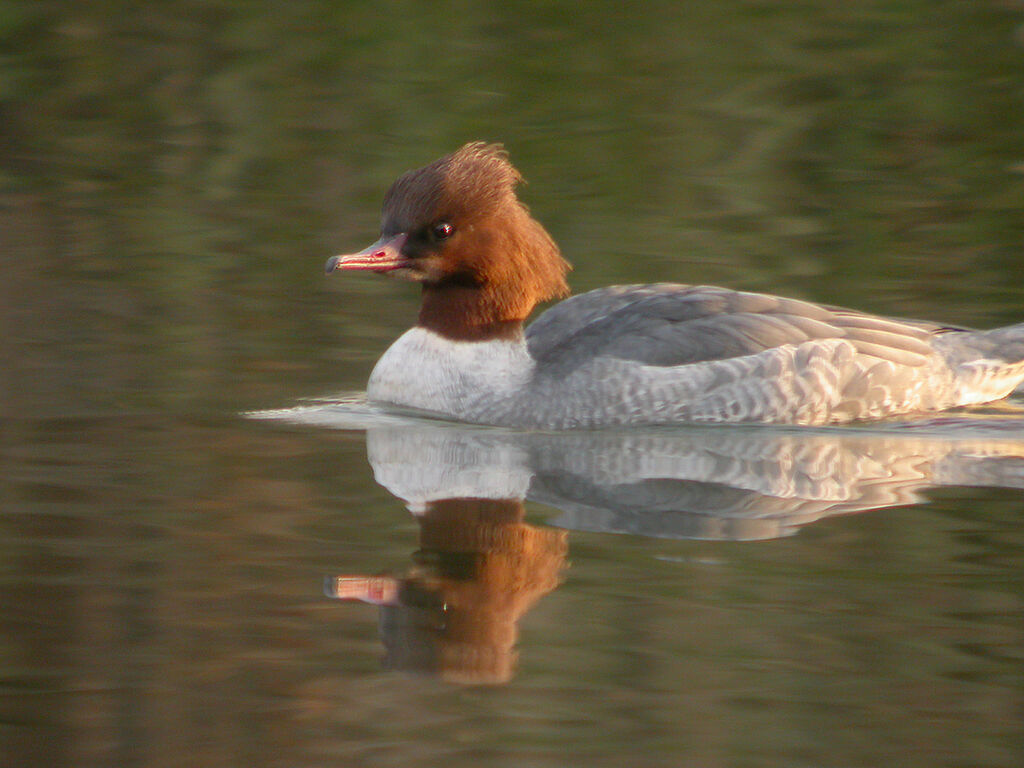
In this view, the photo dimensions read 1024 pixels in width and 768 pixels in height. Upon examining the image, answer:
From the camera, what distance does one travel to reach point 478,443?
288 inches

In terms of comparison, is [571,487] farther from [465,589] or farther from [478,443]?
[465,589]

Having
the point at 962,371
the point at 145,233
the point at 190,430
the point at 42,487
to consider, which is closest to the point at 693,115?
the point at 145,233

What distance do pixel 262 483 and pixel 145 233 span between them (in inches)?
203

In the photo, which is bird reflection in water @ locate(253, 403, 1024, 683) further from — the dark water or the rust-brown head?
the rust-brown head

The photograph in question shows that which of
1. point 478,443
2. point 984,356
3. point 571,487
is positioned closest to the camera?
point 571,487

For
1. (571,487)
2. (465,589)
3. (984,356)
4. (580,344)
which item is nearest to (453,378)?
(580,344)

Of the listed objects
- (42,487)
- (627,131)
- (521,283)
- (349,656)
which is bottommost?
(349,656)

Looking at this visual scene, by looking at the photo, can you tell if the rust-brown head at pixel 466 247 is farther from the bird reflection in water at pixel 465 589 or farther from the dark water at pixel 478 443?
the bird reflection in water at pixel 465 589

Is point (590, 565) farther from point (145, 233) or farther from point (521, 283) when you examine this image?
point (145, 233)

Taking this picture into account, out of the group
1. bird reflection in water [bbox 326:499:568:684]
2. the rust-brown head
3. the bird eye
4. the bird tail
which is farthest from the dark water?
the bird eye

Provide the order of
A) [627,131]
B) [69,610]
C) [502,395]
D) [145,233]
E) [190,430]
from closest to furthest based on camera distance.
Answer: [69,610] < [190,430] < [502,395] < [145,233] < [627,131]

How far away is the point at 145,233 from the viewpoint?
36.5ft

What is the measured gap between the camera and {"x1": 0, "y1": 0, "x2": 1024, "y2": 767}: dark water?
4.31 m

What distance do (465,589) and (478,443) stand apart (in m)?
2.25
